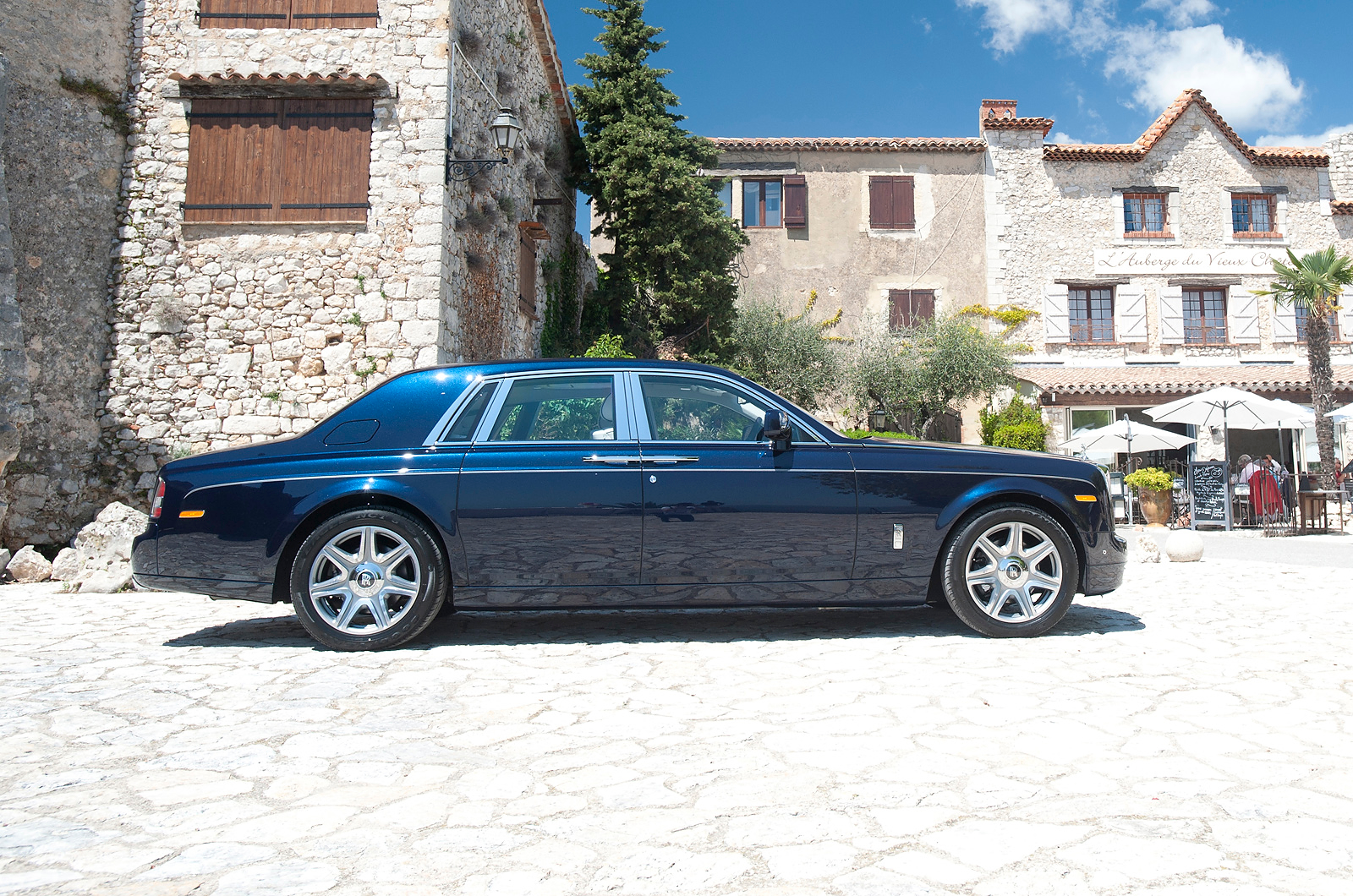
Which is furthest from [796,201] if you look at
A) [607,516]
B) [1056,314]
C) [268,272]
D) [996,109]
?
[607,516]

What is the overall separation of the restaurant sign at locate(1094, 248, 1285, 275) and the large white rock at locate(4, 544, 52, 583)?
2437 cm

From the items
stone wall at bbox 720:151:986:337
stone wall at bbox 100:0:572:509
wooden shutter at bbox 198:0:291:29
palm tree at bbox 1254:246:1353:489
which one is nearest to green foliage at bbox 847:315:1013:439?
stone wall at bbox 720:151:986:337

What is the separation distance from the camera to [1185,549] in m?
9.12

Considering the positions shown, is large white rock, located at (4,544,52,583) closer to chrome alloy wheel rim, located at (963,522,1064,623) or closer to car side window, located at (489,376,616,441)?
car side window, located at (489,376,616,441)

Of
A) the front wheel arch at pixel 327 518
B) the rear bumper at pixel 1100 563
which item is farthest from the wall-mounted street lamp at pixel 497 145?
the rear bumper at pixel 1100 563

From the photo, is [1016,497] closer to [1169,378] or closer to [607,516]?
[607,516]

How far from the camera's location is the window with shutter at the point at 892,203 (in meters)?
24.0

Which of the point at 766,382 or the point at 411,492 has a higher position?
the point at 766,382

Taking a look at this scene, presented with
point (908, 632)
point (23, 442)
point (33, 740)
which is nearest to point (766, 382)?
point (23, 442)

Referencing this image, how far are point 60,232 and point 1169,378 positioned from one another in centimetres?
2399

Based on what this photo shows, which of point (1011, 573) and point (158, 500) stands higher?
point (158, 500)

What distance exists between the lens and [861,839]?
2.17 meters

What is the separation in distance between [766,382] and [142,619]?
58.6 ft

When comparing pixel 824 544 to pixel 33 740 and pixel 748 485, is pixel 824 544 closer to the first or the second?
pixel 748 485
